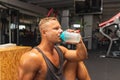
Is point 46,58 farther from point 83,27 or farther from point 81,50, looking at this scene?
point 83,27

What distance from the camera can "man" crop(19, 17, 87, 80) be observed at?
1.46 meters

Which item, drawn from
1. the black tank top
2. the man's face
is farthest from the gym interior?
the man's face

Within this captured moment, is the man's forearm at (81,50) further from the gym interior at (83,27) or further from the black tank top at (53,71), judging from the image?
A: the gym interior at (83,27)

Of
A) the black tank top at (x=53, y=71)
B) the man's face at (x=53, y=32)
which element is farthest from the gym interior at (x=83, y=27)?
the man's face at (x=53, y=32)

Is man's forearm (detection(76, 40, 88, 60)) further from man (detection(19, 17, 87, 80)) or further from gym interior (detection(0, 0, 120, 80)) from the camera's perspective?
gym interior (detection(0, 0, 120, 80))

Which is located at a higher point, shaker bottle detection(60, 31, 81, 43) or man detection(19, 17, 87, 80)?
shaker bottle detection(60, 31, 81, 43)

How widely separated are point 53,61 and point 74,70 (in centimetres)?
18

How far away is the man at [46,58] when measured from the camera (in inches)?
57.3

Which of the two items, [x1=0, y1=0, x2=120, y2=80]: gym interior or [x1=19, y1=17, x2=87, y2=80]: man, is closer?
[x1=19, y1=17, x2=87, y2=80]: man

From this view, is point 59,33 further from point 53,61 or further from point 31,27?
point 31,27

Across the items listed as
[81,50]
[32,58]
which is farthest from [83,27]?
[32,58]

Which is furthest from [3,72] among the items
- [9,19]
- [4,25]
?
[4,25]

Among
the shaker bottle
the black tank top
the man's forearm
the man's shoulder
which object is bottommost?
the black tank top

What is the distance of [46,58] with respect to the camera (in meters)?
1.53
